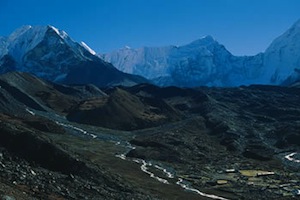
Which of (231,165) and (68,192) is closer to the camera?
(68,192)

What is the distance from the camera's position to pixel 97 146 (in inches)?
7525

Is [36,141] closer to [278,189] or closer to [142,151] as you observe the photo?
[278,189]

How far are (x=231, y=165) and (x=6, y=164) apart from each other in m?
108

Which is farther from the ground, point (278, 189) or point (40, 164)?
point (278, 189)

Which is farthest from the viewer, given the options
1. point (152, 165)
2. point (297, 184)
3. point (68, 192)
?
point (152, 165)

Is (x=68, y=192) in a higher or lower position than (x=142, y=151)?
lower

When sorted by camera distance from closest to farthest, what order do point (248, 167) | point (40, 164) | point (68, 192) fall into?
point (68, 192) < point (40, 164) < point (248, 167)

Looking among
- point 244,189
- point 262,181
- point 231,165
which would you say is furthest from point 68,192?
point 231,165

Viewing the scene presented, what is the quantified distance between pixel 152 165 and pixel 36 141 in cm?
6772

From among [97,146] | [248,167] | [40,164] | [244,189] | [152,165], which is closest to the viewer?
[40,164]

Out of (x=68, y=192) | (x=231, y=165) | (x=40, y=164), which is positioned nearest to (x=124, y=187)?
(x=40, y=164)

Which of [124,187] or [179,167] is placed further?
[179,167]

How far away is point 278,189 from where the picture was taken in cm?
13188

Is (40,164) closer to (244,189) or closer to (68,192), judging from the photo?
(68,192)
